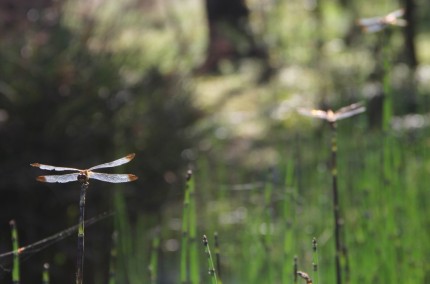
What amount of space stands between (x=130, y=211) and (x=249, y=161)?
1.53 meters

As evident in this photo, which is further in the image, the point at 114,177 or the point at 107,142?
the point at 107,142

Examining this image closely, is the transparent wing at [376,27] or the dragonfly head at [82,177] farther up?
the transparent wing at [376,27]

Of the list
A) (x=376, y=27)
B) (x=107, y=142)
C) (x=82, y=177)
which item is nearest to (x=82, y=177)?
(x=82, y=177)

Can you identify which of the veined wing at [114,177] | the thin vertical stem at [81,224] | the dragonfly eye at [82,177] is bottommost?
the thin vertical stem at [81,224]

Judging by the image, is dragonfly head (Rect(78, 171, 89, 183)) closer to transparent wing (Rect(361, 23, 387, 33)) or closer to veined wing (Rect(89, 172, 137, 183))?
veined wing (Rect(89, 172, 137, 183))

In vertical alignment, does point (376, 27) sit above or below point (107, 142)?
below

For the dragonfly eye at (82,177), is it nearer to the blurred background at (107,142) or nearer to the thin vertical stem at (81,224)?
the thin vertical stem at (81,224)

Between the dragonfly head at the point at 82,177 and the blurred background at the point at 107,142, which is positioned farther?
the blurred background at the point at 107,142

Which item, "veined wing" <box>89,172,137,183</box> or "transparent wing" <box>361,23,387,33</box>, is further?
"transparent wing" <box>361,23,387,33</box>

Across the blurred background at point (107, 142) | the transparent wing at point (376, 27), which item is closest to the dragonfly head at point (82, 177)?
the transparent wing at point (376, 27)

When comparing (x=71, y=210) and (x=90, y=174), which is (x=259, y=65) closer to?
(x=71, y=210)

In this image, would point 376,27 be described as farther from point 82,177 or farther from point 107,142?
point 107,142

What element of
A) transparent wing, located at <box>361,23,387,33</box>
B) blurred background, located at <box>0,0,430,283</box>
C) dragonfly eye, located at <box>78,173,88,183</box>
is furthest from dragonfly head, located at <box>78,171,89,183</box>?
blurred background, located at <box>0,0,430,283</box>

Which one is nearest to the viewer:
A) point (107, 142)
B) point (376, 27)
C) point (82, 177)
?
point (82, 177)
